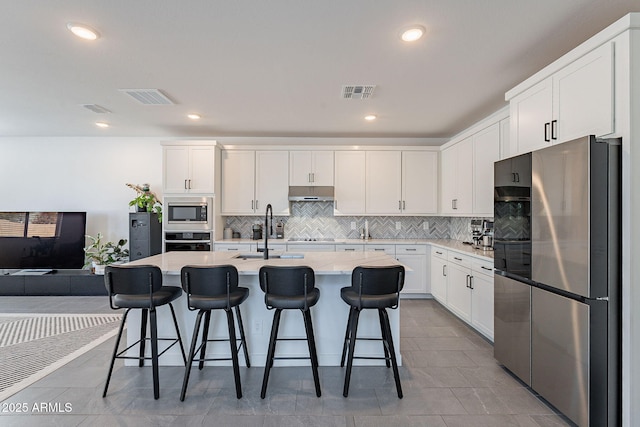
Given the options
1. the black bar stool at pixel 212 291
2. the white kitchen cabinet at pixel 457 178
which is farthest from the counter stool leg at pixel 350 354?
the white kitchen cabinet at pixel 457 178

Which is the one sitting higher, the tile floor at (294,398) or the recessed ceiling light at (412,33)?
the recessed ceiling light at (412,33)

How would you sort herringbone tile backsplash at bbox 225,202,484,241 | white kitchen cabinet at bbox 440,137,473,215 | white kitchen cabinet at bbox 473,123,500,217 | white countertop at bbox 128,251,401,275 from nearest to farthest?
white countertop at bbox 128,251,401,275 < white kitchen cabinet at bbox 473,123,500,217 < white kitchen cabinet at bbox 440,137,473,215 < herringbone tile backsplash at bbox 225,202,484,241

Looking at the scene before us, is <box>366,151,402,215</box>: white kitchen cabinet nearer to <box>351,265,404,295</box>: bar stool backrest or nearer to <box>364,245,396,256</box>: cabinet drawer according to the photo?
<box>364,245,396,256</box>: cabinet drawer

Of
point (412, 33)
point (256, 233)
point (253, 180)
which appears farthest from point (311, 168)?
point (412, 33)

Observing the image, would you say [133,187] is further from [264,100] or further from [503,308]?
[503,308]

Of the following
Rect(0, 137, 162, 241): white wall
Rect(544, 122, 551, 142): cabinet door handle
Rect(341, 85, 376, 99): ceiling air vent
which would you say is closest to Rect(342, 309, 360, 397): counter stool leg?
Rect(544, 122, 551, 142): cabinet door handle

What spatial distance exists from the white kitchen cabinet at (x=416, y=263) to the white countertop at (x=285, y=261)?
5.80 feet

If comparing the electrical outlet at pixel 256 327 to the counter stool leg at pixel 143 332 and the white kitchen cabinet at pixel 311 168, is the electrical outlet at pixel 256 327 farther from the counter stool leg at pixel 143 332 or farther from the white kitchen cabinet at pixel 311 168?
the white kitchen cabinet at pixel 311 168

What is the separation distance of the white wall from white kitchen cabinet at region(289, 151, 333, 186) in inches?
97.8

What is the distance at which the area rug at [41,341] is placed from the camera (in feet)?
8.58

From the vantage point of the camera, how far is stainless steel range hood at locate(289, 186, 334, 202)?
501 cm

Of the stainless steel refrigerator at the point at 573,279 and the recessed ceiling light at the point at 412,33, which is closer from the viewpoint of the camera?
the stainless steel refrigerator at the point at 573,279

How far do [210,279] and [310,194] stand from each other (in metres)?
2.96

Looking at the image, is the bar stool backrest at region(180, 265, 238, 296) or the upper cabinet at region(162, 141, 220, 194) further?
the upper cabinet at region(162, 141, 220, 194)
